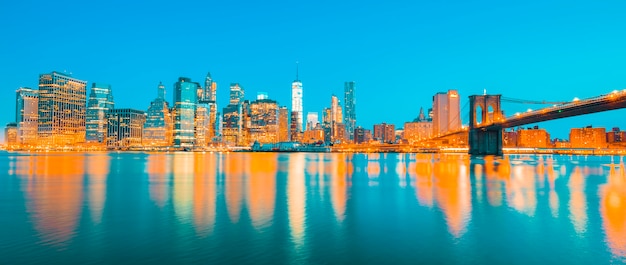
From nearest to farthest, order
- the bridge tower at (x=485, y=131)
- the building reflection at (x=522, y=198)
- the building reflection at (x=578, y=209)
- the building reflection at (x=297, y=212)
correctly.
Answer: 1. the building reflection at (x=297, y=212)
2. the building reflection at (x=578, y=209)
3. the building reflection at (x=522, y=198)
4. the bridge tower at (x=485, y=131)

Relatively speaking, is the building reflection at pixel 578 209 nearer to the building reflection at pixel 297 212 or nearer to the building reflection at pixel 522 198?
the building reflection at pixel 522 198

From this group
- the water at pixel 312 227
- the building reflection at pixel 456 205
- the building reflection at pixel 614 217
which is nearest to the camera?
the water at pixel 312 227

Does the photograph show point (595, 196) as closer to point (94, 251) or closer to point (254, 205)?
point (254, 205)

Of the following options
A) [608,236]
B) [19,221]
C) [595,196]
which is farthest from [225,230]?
[595,196]

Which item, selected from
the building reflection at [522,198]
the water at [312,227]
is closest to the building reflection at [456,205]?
the water at [312,227]

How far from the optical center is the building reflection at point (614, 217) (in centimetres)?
1462

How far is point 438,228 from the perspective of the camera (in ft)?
57.7

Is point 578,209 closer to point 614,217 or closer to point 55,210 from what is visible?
point 614,217

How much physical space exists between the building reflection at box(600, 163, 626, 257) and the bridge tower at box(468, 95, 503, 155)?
63.8 metres

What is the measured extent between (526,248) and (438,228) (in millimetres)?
3798

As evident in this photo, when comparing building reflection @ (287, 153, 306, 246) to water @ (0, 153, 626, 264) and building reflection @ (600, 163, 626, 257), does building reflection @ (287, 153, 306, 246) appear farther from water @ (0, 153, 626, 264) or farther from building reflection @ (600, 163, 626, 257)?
building reflection @ (600, 163, 626, 257)

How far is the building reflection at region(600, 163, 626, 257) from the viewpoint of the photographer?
1462cm

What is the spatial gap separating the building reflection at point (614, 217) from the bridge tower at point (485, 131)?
209 feet

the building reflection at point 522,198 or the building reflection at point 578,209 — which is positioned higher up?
the building reflection at point 522,198
